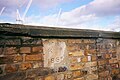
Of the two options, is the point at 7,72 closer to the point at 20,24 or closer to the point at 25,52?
the point at 25,52

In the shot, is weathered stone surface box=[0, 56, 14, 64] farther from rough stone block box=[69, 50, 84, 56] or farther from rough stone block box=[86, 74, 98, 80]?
rough stone block box=[86, 74, 98, 80]

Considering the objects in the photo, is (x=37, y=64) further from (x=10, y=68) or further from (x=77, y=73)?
(x=77, y=73)

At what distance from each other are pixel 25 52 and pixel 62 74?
2.03 ft

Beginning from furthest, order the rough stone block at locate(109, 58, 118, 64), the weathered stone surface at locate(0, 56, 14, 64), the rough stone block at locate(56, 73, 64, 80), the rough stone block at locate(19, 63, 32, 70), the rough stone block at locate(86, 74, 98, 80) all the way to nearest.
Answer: the rough stone block at locate(109, 58, 118, 64)
the rough stone block at locate(86, 74, 98, 80)
the rough stone block at locate(56, 73, 64, 80)
the rough stone block at locate(19, 63, 32, 70)
the weathered stone surface at locate(0, 56, 14, 64)

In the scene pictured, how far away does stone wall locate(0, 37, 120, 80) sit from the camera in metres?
1.91

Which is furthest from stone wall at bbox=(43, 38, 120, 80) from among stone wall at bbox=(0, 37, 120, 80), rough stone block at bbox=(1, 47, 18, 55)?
rough stone block at bbox=(1, 47, 18, 55)

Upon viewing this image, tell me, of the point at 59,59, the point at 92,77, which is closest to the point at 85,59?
the point at 92,77

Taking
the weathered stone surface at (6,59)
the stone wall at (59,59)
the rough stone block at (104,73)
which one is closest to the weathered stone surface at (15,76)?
the stone wall at (59,59)

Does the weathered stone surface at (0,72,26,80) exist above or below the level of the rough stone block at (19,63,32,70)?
below

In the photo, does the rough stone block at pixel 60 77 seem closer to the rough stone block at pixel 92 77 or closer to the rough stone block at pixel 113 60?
the rough stone block at pixel 92 77

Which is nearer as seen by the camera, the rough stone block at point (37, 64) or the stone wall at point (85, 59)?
the rough stone block at point (37, 64)

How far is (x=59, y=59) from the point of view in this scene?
2348mm

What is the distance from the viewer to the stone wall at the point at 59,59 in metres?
1.91

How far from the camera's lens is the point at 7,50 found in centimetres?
188
